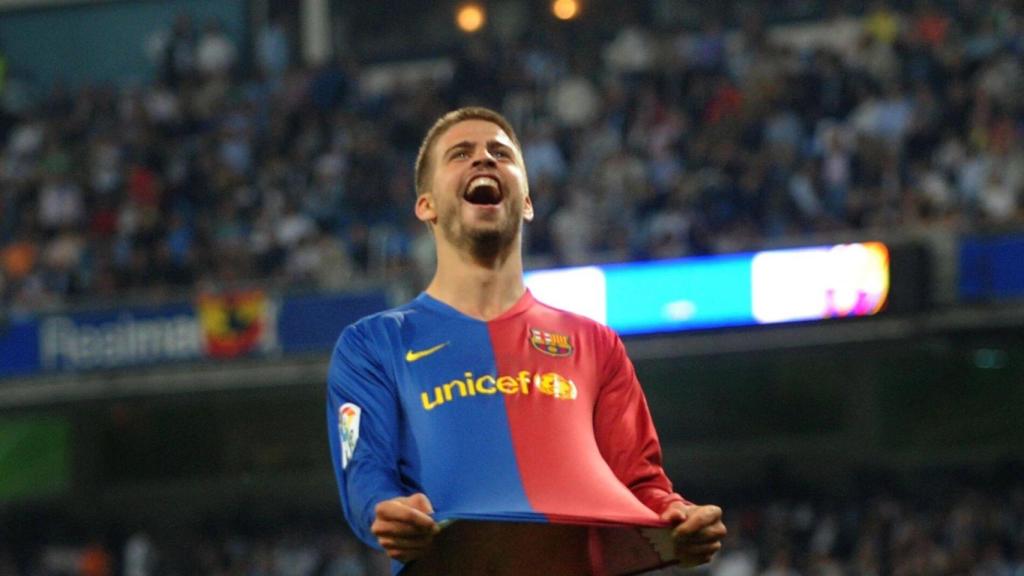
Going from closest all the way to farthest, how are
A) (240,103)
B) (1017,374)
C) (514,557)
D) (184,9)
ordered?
(514,557) → (1017,374) → (240,103) → (184,9)

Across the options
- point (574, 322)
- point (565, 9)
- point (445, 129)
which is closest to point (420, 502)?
point (574, 322)

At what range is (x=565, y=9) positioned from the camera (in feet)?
69.7

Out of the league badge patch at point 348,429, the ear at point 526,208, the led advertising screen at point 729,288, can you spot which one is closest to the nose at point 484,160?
the ear at point 526,208

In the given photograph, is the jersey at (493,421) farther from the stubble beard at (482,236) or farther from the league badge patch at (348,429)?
the stubble beard at (482,236)

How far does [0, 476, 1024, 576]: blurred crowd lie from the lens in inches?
592

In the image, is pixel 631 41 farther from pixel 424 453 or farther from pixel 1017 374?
pixel 424 453

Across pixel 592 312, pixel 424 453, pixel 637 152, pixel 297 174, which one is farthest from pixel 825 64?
pixel 424 453

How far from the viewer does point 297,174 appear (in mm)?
18578

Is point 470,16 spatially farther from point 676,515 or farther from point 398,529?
point 398,529

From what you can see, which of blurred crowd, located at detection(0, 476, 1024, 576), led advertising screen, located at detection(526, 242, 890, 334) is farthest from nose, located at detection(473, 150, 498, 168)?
led advertising screen, located at detection(526, 242, 890, 334)

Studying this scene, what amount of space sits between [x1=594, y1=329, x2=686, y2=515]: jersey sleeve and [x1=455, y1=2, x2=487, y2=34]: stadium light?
18.6 m

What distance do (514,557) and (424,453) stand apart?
10.4 inches

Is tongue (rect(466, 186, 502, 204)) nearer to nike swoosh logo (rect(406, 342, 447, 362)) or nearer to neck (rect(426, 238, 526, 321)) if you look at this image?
neck (rect(426, 238, 526, 321))

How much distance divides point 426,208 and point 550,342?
39cm
